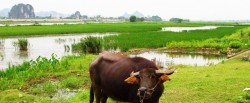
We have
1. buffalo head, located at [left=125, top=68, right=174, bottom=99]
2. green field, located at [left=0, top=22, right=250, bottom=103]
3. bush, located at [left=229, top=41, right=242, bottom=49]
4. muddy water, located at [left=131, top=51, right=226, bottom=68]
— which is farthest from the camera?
bush, located at [left=229, top=41, right=242, bottom=49]

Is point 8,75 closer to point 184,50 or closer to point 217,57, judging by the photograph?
point 217,57

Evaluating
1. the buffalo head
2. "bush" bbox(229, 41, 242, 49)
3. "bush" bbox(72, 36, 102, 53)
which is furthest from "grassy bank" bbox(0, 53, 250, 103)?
"bush" bbox(229, 41, 242, 49)

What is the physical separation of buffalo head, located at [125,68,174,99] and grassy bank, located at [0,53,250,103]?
9.12 ft

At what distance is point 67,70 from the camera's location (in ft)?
42.0

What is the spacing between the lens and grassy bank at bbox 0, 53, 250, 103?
24.6 feet

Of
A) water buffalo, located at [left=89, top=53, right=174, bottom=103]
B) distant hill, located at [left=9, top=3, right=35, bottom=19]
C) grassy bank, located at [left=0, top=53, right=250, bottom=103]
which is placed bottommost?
grassy bank, located at [left=0, top=53, right=250, bottom=103]

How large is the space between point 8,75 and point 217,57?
1249 centimetres

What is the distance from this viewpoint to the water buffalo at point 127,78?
4.38 m

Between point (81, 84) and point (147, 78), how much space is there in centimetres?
637

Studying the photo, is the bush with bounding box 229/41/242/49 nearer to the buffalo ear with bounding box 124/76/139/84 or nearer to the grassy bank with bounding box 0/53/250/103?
the grassy bank with bounding box 0/53/250/103

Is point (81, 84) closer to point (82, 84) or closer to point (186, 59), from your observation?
point (82, 84)

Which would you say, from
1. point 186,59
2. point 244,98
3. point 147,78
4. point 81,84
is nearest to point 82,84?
point 81,84

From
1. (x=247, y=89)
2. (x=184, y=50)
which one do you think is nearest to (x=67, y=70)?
(x=247, y=89)

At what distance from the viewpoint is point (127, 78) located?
15.3 feet
